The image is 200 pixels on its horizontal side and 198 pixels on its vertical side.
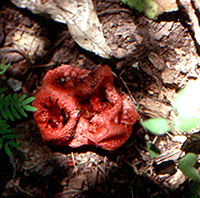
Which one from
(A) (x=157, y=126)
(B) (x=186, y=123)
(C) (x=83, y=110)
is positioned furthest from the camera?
(C) (x=83, y=110)

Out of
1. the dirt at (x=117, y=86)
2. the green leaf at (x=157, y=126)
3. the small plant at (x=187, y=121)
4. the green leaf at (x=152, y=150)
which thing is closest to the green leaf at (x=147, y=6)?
the dirt at (x=117, y=86)

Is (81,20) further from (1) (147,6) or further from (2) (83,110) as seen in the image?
(2) (83,110)

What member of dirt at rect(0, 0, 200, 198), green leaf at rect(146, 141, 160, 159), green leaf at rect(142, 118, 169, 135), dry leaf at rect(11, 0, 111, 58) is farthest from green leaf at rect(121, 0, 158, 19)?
green leaf at rect(146, 141, 160, 159)

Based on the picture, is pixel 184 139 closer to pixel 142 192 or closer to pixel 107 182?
pixel 142 192

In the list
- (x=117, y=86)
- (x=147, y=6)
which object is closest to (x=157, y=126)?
(x=117, y=86)

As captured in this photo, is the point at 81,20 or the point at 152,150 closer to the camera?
the point at 152,150

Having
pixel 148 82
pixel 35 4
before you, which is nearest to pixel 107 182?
pixel 148 82
